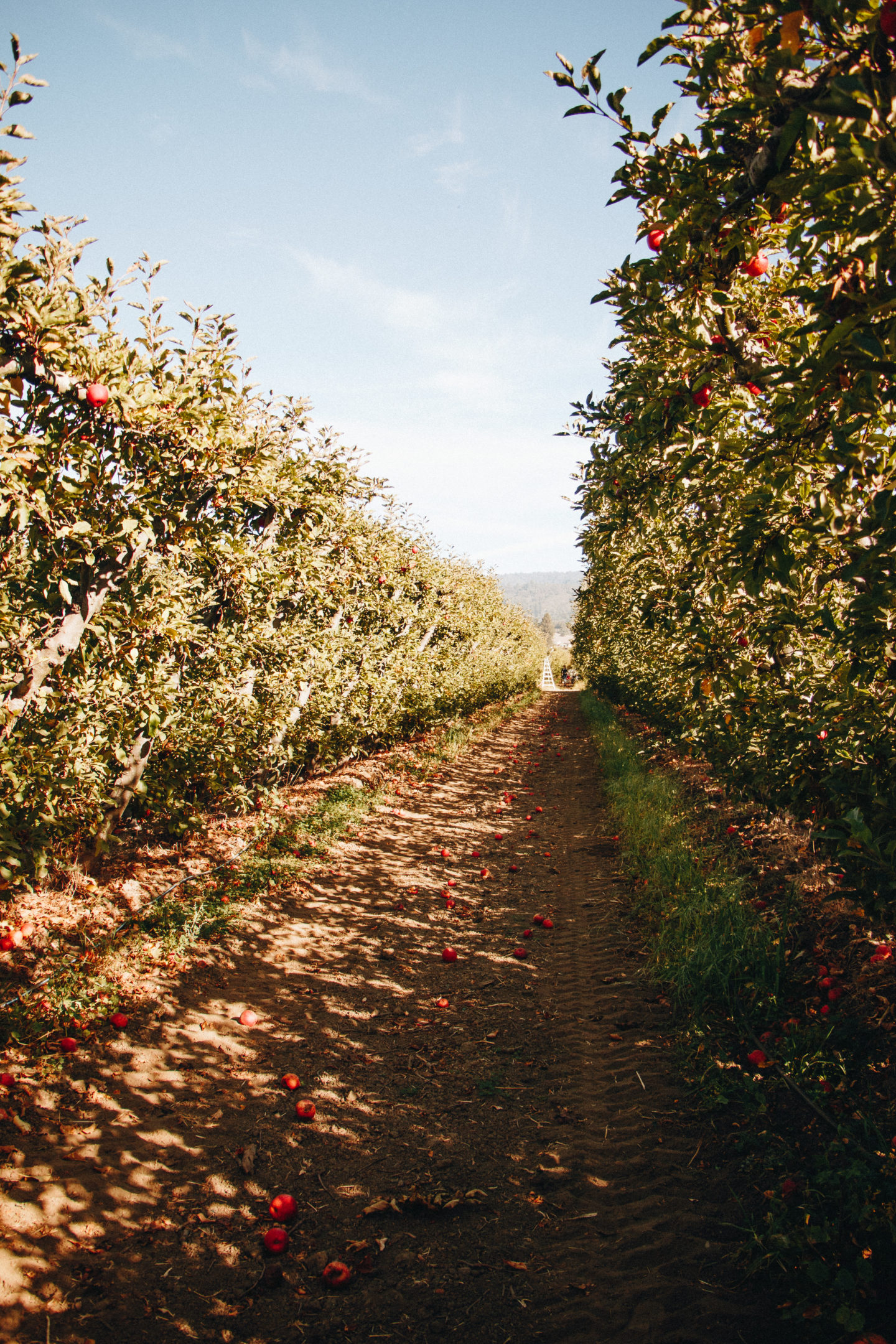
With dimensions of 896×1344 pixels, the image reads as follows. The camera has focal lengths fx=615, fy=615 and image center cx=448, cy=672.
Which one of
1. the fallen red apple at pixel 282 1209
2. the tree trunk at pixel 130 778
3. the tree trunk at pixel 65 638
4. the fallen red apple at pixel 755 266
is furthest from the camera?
the tree trunk at pixel 130 778

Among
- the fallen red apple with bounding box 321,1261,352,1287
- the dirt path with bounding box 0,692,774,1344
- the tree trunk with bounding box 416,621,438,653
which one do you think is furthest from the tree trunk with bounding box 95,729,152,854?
the tree trunk with bounding box 416,621,438,653

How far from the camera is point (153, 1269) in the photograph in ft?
7.26

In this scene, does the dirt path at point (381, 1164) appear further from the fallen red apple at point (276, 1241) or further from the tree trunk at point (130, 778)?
the tree trunk at point (130, 778)

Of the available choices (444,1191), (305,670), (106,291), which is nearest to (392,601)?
(305,670)

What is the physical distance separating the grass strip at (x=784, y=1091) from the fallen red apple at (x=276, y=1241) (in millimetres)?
1670

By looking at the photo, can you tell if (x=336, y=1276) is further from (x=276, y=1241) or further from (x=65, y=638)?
(x=65, y=638)

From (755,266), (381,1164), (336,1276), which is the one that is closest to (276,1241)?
(336,1276)

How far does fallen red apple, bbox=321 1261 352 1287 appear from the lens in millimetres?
2178

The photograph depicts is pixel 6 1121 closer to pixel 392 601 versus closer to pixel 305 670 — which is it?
pixel 305 670

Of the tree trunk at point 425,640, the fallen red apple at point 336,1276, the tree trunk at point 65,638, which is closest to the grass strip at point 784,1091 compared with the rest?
the fallen red apple at point 336,1276

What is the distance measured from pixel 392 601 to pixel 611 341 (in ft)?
26.6

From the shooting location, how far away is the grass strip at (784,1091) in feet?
6.80

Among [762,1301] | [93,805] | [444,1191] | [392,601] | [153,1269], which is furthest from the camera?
[392,601]

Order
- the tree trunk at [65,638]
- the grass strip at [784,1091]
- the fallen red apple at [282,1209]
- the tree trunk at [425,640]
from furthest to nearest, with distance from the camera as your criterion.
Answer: the tree trunk at [425,640] < the tree trunk at [65,638] < the fallen red apple at [282,1209] < the grass strip at [784,1091]
